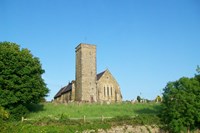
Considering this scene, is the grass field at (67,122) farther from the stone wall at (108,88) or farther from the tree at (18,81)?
the stone wall at (108,88)

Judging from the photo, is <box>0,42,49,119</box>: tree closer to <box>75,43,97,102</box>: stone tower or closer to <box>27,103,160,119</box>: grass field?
<box>27,103,160,119</box>: grass field

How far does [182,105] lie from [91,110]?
53.7ft

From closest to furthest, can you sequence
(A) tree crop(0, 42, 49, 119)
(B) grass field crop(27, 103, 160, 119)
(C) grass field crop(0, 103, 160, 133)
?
(C) grass field crop(0, 103, 160, 133) < (A) tree crop(0, 42, 49, 119) < (B) grass field crop(27, 103, 160, 119)

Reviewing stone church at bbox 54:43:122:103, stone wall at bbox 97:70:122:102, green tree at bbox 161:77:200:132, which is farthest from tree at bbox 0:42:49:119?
stone wall at bbox 97:70:122:102

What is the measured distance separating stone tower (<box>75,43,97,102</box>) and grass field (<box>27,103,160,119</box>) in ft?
44.0

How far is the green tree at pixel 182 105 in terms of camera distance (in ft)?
119

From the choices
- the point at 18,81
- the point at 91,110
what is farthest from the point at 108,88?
the point at 18,81

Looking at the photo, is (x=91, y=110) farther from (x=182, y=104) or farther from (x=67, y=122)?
(x=182, y=104)

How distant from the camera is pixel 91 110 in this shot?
49031 mm

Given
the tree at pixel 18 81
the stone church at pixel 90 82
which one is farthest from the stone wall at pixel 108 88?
the tree at pixel 18 81

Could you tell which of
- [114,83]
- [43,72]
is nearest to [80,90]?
[114,83]

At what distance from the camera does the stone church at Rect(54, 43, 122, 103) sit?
69.3 meters

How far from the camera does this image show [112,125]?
1443 inches

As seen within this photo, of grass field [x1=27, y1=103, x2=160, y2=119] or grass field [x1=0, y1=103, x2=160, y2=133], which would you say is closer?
grass field [x1=0, y1=103, x2=160, y2=133]
